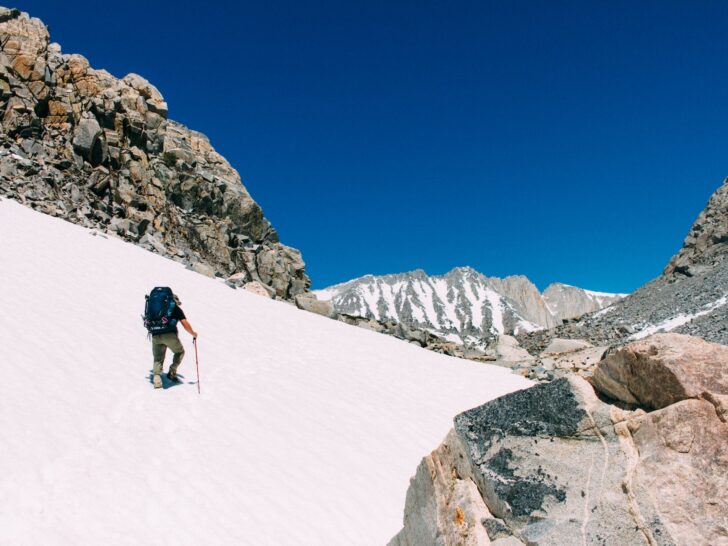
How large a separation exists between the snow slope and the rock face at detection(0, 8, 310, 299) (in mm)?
13475

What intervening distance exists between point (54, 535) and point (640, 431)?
6468mm

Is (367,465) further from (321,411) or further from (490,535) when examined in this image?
(490,535)

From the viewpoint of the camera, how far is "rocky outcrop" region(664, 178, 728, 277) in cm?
5353

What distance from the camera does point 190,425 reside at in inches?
370

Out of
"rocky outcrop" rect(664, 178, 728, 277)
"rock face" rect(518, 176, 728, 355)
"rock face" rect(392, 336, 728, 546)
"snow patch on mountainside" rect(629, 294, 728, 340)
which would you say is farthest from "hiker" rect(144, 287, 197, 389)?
"rocky outcrop" rect(664, 178, 728, 277)

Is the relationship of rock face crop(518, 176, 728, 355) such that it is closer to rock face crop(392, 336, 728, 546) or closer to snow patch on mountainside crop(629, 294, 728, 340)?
snow patch on mountainside crop(629, 294, 728, 340)

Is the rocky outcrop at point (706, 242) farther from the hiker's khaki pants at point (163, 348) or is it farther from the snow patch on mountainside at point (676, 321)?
the hiker's khaki pants at point (163, 348)

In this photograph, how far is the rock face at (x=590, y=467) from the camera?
3771 millimetres

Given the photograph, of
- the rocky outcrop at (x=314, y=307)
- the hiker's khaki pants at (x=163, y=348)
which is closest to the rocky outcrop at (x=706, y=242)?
the rocky outcrop at (x=314, y=307)

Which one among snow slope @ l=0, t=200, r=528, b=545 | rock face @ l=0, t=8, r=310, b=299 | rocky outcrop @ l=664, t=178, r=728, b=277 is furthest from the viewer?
rocky outcrop @ l=664, t=178, r=728, b=277

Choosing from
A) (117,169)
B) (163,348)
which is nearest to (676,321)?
(163,348)

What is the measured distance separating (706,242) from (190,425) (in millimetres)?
64235

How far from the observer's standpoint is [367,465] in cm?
982

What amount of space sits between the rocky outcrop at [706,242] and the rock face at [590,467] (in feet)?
189
